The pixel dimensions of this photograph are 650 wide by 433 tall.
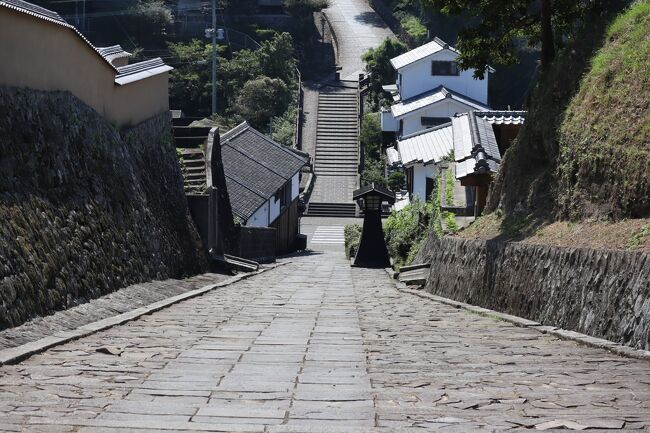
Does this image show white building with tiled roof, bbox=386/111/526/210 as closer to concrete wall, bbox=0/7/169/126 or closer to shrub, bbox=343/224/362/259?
shrub, bbox=343/224/362/259

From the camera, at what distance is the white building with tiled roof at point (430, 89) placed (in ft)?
186

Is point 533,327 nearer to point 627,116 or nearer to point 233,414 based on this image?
point 627,116

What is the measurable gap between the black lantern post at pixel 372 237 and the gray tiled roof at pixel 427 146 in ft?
27.2

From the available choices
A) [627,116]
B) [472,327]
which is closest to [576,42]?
[627,116]

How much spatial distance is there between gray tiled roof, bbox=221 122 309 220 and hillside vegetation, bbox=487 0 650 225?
20523mm

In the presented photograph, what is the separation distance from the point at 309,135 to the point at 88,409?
191 feet

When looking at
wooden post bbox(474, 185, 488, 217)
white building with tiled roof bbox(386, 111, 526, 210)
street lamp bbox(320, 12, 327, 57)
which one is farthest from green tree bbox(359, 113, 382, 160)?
wooden post bbox(474, 185, 488, 217)

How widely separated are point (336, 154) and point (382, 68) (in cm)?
860

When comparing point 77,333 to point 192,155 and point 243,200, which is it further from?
point 243,200

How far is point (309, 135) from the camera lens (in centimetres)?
6506

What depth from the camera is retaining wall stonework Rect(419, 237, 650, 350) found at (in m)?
9.52

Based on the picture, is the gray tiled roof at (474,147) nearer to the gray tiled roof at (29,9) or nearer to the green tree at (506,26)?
the green tree at (506,26)

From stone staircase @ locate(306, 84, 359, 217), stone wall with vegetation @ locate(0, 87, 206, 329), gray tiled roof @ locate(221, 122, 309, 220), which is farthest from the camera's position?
stone staircase @ locate(306, 84, 359, 217)

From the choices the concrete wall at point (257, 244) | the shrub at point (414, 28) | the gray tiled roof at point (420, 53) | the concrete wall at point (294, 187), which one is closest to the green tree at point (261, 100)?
the gray tiled roof at point (420, 53)
